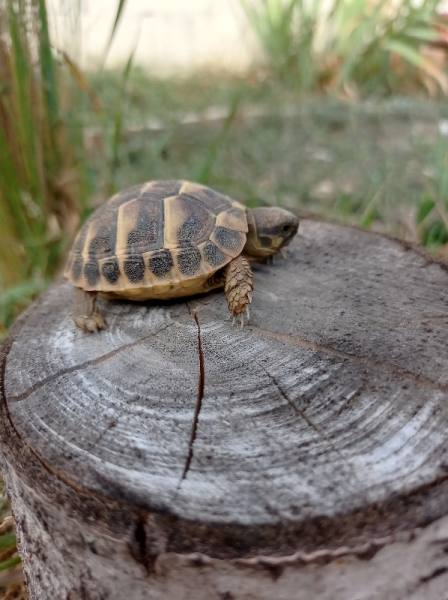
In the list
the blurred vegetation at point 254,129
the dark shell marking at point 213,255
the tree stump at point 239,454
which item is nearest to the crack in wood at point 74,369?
the tree stump at point 239,454

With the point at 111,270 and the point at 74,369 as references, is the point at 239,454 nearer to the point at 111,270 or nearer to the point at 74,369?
the point at 74,369

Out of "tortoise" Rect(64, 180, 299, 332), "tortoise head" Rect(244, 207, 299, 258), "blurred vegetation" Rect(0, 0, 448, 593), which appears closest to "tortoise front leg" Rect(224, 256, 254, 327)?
"tortoise" Rect(64, 180, 299, 332)

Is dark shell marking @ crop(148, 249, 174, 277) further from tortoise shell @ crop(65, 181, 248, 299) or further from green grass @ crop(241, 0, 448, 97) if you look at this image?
green grass @ crop(241, 0, 448, 97)

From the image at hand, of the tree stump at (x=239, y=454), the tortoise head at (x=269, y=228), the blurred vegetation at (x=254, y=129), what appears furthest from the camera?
the blurred vegetation at (x=254, y=129)

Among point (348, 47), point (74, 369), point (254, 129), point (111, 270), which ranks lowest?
point (254, 129)

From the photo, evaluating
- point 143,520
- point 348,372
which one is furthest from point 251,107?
point 143,520

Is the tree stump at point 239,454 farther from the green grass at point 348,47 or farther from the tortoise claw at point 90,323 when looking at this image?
the green grass at point 348,47

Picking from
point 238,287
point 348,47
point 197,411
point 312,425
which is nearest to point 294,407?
point 312,425
